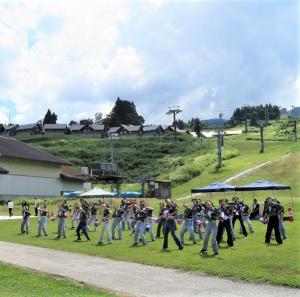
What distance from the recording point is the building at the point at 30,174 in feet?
213

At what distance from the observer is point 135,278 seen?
14.3 meters

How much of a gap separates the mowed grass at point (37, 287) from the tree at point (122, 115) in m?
158

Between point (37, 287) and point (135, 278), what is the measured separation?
2.86 meters

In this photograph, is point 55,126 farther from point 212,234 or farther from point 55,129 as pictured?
point 212,234

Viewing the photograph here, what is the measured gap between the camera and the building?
64.9 metres

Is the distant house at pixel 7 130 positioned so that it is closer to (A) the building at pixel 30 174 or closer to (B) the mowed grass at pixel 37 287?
(A) the building at pixel 30 174

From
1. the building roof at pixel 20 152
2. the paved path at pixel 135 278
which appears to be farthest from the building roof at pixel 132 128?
the paved path at pixel 135 278

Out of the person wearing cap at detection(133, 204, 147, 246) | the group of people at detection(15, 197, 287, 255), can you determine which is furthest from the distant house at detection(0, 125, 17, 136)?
the person wearing cap at detection(133, 204, 147, 246)

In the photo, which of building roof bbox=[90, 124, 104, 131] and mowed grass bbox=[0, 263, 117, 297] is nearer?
mowed grass bbox=[0, 263, 117, 297]

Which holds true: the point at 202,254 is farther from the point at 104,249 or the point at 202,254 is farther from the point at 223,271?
the point at 104,249

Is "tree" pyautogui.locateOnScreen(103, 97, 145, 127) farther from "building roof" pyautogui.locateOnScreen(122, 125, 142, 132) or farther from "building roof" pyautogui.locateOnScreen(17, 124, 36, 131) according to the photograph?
"building roof" pyautogui.locateOnScreen(17, 124, 36, 131)

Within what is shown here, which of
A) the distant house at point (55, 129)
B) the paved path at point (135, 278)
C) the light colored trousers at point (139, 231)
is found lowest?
the paved path at point (135, 278)

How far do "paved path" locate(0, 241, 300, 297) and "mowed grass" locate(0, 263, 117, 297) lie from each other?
0.67 metres

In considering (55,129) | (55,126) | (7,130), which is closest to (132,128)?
(55,129)
